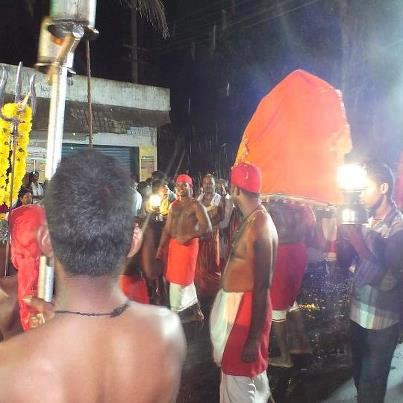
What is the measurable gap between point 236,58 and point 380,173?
14.6 m

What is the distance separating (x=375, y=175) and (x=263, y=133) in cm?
133

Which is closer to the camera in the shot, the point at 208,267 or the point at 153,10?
the point at 153,10

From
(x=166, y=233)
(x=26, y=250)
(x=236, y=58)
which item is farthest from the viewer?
(x=236, y=58)

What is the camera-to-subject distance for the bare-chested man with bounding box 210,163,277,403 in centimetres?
354

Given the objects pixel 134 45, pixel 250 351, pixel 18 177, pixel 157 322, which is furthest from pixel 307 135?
pixel 134 45

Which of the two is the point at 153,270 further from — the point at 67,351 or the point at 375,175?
the point at 67,351

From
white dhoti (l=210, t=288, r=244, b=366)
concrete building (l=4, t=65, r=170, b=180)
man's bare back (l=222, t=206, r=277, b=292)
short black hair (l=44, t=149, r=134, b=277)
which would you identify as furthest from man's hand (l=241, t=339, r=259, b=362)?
concrete building (l=4, t=65, r=170, b=180)

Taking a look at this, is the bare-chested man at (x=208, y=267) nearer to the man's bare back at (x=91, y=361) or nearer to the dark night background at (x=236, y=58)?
the man's bare back at (x=91, y=361)

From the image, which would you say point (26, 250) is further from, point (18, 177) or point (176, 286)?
point (176, 286)

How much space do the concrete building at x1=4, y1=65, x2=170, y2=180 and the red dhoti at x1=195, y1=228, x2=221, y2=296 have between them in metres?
5.33

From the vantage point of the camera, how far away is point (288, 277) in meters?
5.76

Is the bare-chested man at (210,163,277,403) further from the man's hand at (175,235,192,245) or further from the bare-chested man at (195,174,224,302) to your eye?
the bare-chested man at (195,174,224,302)

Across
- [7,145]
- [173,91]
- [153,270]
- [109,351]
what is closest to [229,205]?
[153,270]

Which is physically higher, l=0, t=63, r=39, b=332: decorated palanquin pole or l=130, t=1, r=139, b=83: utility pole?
l=130, t=1, r=139, b=83: utility pole
